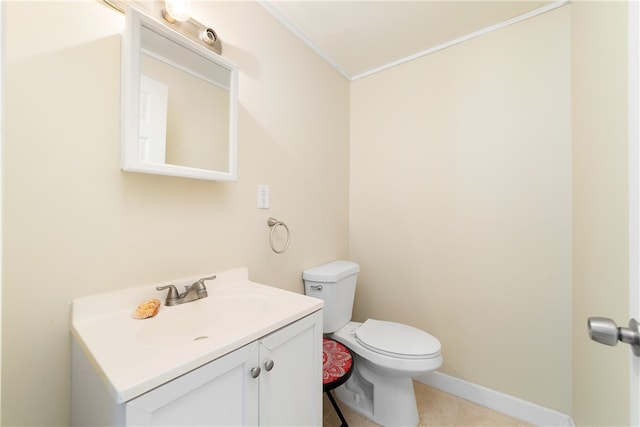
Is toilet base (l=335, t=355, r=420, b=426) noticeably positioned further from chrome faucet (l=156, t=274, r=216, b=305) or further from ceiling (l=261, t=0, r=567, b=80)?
ceiling (l=261, t=0, r=567, b=80)

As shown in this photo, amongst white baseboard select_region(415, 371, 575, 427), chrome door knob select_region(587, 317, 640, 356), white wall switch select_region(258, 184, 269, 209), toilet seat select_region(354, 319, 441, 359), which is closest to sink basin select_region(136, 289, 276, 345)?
white wall switch select_region(258, 184, 269, 209)

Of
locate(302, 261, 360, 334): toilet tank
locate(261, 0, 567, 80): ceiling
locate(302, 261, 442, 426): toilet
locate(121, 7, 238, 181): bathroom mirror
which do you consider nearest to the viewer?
locate(121, 7, 238, 181): bathroom mirror

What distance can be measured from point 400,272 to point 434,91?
4.11 ft

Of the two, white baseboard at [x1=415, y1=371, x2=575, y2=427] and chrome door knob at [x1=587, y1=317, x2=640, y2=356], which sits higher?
chrome door knob at [x1=587, y1=317, x2=640, y2=356]

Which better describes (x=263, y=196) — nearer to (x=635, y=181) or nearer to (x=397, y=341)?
(x=397, y=341)

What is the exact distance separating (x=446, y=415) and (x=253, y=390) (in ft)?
4.42

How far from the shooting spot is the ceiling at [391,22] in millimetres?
1398

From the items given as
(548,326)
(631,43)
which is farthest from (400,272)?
(631,43)

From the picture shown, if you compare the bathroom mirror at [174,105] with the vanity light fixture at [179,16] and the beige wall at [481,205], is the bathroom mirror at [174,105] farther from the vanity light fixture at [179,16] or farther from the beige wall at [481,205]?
the beige wall at [481,205]

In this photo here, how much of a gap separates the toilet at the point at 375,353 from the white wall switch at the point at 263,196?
0.51m

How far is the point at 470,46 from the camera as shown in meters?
1.61

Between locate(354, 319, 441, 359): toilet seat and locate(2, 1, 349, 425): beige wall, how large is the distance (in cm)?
77

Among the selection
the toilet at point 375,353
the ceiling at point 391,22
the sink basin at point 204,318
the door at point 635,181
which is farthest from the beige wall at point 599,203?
the sink basin at point 204,318

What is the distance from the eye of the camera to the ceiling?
140cm
